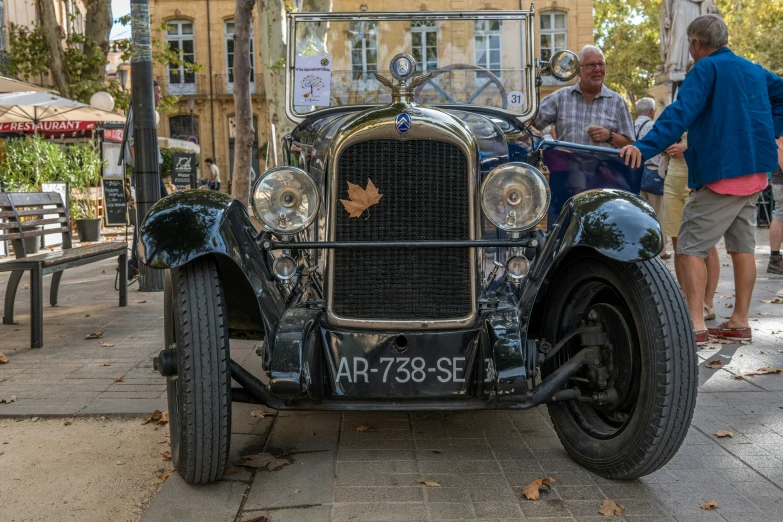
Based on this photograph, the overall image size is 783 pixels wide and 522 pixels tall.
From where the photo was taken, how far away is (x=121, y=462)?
357 centimetres

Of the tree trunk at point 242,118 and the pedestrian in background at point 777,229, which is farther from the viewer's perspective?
the tree trunk at point 242,118

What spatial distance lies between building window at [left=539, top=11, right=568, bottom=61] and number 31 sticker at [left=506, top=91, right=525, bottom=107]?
3350 cm

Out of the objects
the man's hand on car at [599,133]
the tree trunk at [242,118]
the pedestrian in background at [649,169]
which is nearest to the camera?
the man's hand on car at [599,133]

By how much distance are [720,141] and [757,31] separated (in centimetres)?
2822

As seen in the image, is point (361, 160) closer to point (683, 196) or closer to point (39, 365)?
point (39, 365)

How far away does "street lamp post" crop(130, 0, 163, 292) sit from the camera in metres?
8.22

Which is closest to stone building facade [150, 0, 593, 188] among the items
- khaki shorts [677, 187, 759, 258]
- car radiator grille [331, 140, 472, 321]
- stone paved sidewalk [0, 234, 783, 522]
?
khaki shorts [677, 187, 759, 258]

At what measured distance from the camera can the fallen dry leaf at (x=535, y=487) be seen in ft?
10.1

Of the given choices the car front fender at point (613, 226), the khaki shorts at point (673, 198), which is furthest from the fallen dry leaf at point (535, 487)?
the khaki shorts at point (673, 198)

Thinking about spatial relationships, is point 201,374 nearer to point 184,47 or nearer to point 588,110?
point 588,110

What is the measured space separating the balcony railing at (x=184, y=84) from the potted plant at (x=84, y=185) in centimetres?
2233

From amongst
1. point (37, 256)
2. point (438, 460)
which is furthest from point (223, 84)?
point (438, 460)

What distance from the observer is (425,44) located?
15.3ft

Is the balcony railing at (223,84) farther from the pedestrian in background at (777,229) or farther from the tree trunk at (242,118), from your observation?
the pedestrian in background at (777,229)
